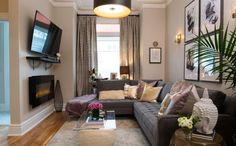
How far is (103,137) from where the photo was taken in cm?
274

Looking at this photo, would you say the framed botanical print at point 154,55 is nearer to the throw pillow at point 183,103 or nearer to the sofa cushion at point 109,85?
the sofa cushion at point 109,85

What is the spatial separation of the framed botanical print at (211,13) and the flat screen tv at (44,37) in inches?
127

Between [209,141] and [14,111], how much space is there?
127 inches

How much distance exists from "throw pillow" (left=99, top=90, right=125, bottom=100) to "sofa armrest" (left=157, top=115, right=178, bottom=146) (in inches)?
101

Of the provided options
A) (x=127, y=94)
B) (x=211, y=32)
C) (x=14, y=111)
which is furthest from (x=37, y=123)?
(x=211, y=32)

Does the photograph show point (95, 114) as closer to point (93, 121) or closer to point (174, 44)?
point (93, 121)

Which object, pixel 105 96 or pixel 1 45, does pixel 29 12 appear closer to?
pixel 1 45

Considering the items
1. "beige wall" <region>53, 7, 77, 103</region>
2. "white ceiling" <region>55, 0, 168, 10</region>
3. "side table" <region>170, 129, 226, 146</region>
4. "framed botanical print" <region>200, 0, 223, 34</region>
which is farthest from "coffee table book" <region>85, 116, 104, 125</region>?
"white ceiling" <region>55, 0, 168, 10</region>

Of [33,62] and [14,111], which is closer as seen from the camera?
[14,111]

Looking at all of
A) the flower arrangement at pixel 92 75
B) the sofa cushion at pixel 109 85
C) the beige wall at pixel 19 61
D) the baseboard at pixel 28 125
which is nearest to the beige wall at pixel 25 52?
the beige wall at pixel 19 61

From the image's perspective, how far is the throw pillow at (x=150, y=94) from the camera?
4.46 m

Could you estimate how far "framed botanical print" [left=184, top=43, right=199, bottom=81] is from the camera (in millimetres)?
3724

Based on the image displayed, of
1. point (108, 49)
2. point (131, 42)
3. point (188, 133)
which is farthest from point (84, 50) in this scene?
point (188, 133)

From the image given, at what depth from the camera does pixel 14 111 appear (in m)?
3.52
